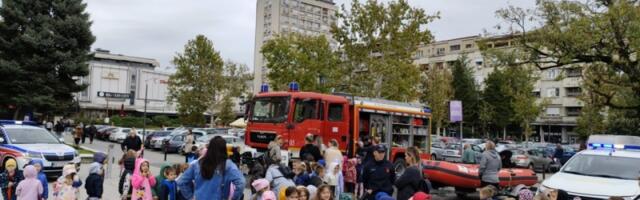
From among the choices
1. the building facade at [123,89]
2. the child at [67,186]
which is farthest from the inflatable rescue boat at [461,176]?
the building facade at [123,89]

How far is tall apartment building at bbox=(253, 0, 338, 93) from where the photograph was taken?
101312mm

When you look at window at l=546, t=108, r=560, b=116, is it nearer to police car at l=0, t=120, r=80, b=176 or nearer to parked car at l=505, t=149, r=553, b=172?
parked car at l=505, t=149, r=553, b=172

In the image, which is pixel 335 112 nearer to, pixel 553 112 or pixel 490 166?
pixel 490 166

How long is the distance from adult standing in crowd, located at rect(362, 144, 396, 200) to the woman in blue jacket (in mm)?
3329

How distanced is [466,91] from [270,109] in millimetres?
53144

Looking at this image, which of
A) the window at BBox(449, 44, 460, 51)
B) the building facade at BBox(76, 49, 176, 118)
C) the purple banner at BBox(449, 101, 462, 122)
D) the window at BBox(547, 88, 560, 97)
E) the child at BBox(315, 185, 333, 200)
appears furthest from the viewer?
the building facade at BBox(76, 49, 176, 118)

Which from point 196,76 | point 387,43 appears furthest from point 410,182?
point 196,76

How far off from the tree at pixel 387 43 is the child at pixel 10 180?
23.6 meters

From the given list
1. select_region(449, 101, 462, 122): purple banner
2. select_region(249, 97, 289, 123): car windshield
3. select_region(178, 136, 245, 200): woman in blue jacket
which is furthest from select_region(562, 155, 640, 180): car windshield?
select_region(449, 101, 462, 122): purple banner

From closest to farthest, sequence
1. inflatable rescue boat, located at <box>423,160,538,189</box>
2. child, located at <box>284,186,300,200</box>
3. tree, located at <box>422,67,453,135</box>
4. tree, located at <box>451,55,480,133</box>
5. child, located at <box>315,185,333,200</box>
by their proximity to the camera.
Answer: child, located at <box>284,186,300,200</box> < child, located at <box>315,185,333,200</box> < inflatable rescue boat, located at <box>423,160,538,189</box> < tree, located at <box>422,67,453,135</box> < tree, located at <box>451,55,480,133</box>

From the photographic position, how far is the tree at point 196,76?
50.2 m

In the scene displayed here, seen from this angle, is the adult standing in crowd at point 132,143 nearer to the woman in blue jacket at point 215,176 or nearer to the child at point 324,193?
the child at point 324,193

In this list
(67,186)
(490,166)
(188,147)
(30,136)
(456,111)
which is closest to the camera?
(67,186)

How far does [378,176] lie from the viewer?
29.2 feet
